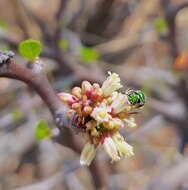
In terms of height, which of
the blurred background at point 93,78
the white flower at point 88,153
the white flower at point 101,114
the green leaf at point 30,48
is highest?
the green leaf at point 30,48

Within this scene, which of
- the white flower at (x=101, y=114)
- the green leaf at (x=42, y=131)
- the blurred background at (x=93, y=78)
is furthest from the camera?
the blurred background at (x=93, y=78)

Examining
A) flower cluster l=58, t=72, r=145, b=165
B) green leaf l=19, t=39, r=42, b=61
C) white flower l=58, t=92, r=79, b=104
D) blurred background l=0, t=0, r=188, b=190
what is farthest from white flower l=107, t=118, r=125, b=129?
blurred background l=0, t=0, r=188, b=190

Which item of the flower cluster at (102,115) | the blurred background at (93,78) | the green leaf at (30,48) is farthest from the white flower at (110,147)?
the blurred background at (93,78)

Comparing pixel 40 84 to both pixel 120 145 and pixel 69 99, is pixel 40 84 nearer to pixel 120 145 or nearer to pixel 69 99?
pixel 69 99

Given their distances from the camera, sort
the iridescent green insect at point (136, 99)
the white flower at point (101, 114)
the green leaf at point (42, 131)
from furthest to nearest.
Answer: the green leaf at point (42, 131) → the iridescent green insect at point (136, 99) → the white flower at point (101, 114)

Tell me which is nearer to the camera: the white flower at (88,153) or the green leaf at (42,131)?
the white flower at (88,153)

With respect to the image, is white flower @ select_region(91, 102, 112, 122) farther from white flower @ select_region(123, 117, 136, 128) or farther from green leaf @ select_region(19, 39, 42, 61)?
green leaf @ select_region(19, 39, 42, 61)

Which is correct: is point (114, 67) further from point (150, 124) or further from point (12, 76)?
point (12, 76)

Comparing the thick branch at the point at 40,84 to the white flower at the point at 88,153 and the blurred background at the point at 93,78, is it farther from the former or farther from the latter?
the blurred background at the point at 93,78
